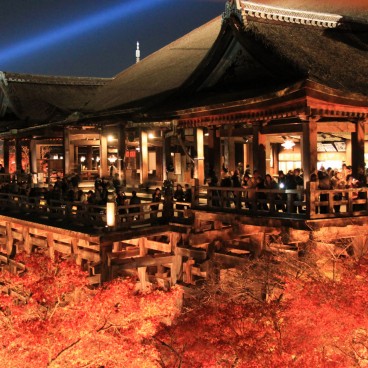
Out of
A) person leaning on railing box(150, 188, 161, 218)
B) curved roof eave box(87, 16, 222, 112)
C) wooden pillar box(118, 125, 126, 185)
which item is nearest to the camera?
person leaning on railing box(150, 188, 161, 218)

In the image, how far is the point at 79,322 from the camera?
1230 cm

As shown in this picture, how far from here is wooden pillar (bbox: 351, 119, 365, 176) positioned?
15.6 m

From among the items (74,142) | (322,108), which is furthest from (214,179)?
(74,142)

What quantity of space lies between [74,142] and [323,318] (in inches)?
745

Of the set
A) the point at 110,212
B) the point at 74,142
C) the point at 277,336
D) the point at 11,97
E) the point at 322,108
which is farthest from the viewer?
the point at 11,97

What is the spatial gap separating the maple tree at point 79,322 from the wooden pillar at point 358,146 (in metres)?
6.94

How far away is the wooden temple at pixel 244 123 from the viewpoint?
12414 millimetres

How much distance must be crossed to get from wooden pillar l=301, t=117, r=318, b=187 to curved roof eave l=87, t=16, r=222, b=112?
985 centimetres

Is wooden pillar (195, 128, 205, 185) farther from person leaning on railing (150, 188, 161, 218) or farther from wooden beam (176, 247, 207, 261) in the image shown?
wooden beam (176, 247, 207, 261)

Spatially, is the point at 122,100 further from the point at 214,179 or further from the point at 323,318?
the point at 323,318

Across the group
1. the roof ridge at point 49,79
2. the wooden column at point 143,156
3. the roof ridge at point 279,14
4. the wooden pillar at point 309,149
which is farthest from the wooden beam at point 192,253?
the roof ridge at point 49,79

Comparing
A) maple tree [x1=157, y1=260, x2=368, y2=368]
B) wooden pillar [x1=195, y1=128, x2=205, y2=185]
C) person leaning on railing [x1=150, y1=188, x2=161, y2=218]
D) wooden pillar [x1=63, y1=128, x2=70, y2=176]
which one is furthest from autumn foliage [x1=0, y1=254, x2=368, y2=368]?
wooden pillar [x1=63, y1=128, x2=70, y2=176]

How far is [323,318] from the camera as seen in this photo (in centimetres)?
1035

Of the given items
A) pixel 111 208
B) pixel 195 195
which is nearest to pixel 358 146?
pixel 195 195
